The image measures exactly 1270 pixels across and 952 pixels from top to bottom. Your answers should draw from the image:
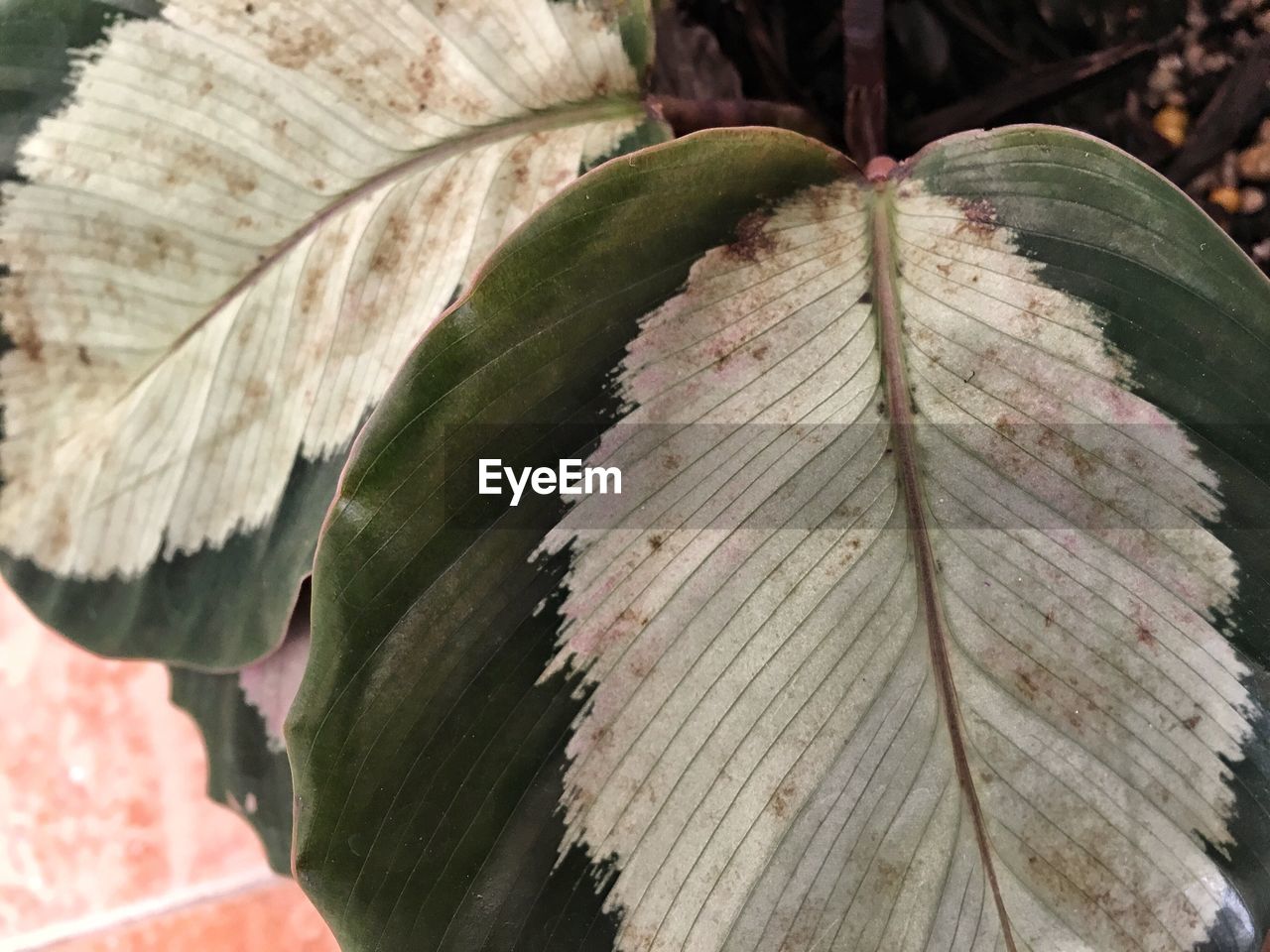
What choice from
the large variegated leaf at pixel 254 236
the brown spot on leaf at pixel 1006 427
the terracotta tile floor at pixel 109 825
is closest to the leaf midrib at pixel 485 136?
the large variegated leaf at pixel 254 236

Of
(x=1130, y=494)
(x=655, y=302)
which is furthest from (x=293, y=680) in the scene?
(x=1130, y=494)

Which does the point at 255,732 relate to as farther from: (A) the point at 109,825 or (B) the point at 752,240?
(B) the point at 752,240

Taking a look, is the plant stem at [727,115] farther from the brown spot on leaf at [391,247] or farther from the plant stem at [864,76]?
the brown spot on leaf at [391,247]

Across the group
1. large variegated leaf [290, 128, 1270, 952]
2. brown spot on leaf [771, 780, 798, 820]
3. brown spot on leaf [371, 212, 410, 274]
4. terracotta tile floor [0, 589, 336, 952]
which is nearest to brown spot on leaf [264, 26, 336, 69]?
brown spot on leaf [371, 212, 410, 274]

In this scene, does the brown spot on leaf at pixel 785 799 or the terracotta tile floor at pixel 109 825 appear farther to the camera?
the terracotta tile floor at pixel 109 825

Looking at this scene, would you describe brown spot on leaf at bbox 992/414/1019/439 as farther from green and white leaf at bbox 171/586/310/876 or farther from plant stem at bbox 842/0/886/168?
green and white leaf at bbox 171/586/310/876

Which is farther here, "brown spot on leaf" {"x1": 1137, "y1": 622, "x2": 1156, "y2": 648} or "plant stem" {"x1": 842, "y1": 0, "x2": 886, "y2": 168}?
"plant stem" {"x1": 842, "y1": 0, "x2": 886, "y2": 168}
